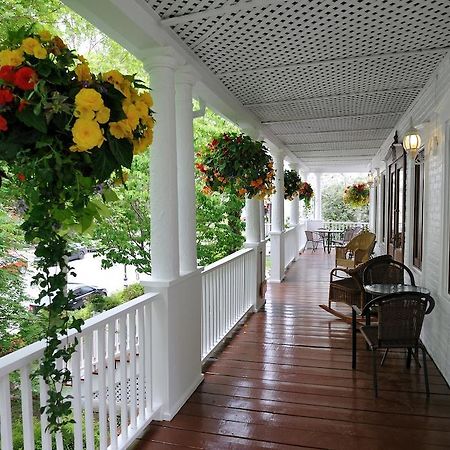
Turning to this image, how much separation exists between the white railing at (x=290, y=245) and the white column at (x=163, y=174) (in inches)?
227

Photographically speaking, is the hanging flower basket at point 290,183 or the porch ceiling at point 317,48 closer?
the porch ceiling at point 317,48

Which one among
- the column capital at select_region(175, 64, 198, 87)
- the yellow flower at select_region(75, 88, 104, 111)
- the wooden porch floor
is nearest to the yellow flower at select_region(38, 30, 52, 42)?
the yellow flower at select_region(75, 88, 104, 111)

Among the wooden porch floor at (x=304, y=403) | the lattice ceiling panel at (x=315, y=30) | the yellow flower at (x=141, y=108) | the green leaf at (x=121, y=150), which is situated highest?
the lattice ceiling panel at (x=315, y=30)

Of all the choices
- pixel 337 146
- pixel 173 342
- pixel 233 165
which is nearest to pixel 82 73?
pixel 173 342

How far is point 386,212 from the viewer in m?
7.39

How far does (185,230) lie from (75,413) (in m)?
1.52

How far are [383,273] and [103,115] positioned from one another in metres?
3.68

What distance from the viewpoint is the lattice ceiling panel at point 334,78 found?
3066 mm

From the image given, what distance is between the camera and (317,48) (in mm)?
2756

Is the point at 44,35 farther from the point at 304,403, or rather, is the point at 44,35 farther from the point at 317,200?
the point at 317,200

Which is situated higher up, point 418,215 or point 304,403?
point 418,215

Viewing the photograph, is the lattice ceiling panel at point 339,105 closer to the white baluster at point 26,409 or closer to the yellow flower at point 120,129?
the yellow flower at point 120,129

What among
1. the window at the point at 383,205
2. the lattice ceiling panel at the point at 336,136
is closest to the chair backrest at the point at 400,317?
the lattice ceiling panel at the point at 336,136

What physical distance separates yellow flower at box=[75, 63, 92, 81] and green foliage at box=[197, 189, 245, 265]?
5.28 meters
